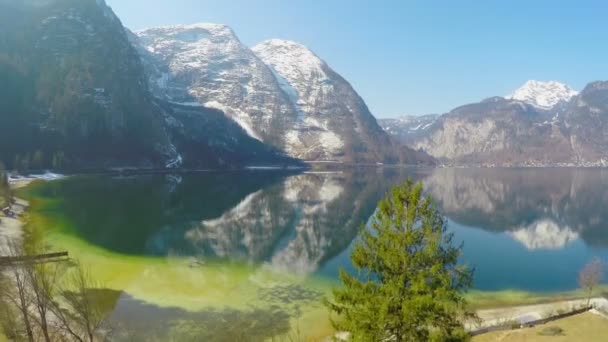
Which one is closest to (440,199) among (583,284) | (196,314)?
(583,284)

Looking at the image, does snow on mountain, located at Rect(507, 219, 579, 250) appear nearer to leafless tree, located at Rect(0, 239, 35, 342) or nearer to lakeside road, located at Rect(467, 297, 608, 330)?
lakeside road, located at Rect(467, 297, 608, 330)

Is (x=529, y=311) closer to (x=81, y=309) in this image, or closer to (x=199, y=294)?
(x=199, y=294)

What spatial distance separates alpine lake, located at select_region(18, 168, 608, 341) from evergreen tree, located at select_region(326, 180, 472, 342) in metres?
15.2

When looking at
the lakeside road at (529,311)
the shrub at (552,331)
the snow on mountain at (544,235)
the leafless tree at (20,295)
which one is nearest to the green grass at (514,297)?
the lakeside road at (529,311)

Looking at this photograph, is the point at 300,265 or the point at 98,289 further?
the point at 300,265

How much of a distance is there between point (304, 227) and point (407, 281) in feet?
285

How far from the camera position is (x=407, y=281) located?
20.2 metres

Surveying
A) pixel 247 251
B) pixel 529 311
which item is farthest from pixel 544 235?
pixel 247 251

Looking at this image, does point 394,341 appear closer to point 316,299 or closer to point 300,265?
point 316,299

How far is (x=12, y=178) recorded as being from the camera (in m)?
164

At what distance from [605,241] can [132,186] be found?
169 metres

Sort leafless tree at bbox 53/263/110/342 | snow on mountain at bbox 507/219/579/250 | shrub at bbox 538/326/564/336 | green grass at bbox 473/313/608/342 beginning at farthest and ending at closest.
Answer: snow on mountain at bbox 507/219/579/250, shrub at bbox 538/326/564/336, green grass at bbox 473/313/608/342, leafless tree at bbox 53/263/110/342

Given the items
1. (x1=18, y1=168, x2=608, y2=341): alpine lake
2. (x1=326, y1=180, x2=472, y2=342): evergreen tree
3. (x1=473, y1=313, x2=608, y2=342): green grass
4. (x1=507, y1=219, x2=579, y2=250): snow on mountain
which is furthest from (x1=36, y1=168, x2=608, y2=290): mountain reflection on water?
(x1=326, y1=180, x2=472, y2=342): evergreen tree

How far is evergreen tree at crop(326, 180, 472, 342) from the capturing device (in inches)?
758
